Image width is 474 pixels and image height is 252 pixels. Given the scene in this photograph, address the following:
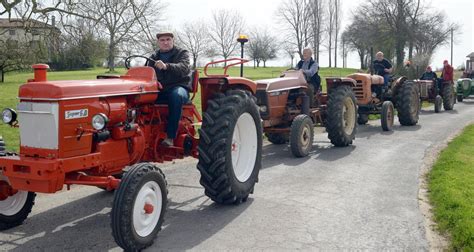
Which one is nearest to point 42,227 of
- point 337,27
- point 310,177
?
point 310,177

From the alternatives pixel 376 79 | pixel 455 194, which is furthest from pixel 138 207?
pixel 376 79

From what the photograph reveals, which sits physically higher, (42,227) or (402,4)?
(402,4)

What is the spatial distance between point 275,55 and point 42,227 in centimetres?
6799

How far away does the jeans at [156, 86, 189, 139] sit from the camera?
5098 millimetres

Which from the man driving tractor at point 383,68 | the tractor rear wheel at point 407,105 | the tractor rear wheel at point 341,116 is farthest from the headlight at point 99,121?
the man driving tractor at point 383,68

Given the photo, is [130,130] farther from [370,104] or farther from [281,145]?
[370,104]

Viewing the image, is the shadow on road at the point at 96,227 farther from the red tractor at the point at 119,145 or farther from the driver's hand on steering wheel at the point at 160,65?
the driver's hand on steering wheel at the point at 160,65

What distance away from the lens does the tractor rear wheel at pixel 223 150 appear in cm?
503

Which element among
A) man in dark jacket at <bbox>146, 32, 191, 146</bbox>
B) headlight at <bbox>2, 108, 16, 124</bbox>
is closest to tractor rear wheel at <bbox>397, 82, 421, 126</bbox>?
man in dark jacket at <bbox>146, 32, 191, 146</bbox>

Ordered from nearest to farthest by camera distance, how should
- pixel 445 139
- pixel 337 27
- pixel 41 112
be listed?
1. pixel 41 112
2. pixel 445 139
3. pixel 337 27

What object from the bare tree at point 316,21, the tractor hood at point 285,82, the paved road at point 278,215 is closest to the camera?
the paved road at point 278,215

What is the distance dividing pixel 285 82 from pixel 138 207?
214 inches

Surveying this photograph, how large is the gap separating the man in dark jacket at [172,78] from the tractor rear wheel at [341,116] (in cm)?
432

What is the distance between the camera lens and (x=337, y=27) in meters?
56.3
